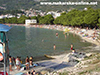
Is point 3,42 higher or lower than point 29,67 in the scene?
higher

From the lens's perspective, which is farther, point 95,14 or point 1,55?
point 95,14

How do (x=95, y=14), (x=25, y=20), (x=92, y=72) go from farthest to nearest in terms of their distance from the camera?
(x=25, y=20)
(x=95, y=14)
(x=92, y=72)

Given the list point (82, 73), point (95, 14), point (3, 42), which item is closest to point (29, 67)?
point (82, 73)

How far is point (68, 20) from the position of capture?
9469 centimetres

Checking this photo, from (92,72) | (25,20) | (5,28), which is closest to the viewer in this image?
(5,28)

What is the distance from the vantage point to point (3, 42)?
9539 millimetres

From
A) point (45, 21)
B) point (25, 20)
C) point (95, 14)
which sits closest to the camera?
point (95, 14)

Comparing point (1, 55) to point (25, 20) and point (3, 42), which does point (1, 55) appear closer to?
point (3, 42)

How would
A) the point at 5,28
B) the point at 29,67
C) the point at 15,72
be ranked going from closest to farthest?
1. the point at 5,28
2. the point at 15,72
3. the point at 29,67

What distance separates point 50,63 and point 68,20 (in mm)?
76895

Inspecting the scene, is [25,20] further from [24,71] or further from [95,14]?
[24,71]

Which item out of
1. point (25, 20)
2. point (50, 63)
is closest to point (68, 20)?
point (25, 20)

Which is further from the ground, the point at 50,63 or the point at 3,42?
the point at 3,42

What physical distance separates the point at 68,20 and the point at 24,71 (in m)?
80.3
